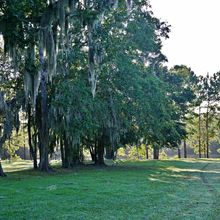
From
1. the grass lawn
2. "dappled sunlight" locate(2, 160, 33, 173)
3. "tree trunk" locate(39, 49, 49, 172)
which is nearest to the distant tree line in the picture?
"tree trunk" locate(39, 49, 49, 172)

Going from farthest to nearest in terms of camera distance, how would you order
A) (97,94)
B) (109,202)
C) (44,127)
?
(97,94) → (44,127) → (109,202)

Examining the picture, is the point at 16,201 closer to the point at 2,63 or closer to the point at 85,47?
the point at 2,63

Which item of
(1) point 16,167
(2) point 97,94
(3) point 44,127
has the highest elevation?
(2) point 97,94

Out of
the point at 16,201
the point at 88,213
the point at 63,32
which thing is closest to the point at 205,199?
the point at 88,213

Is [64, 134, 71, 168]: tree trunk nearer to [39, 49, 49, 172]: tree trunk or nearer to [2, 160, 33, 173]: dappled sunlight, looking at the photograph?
[39, 49, 49, 172]: tree trunk

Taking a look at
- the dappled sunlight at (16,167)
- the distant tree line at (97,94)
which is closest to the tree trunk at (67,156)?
the distant tree line at (97,94)

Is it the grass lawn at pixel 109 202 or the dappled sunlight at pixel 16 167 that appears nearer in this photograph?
the grass lawn at pixel 109 202

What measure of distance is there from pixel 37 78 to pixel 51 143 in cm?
1295

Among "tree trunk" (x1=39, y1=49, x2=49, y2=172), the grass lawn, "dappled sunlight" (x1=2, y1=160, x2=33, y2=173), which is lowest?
"dappled sunlight" (x1=2, y1=160, x2=33, y2=173)

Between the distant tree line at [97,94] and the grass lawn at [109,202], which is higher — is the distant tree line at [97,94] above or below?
above

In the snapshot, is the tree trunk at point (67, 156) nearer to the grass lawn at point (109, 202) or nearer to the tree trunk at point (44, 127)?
the tree trunk at point (44, 127)

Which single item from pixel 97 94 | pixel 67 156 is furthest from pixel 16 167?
pixel 97 94

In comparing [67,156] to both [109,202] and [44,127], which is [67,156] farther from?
[109,202]

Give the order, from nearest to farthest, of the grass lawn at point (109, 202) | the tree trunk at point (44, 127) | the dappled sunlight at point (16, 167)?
the grass lawn at point (109, 202)
the tree trunk at point (44, 127)
the dappled sunlight at point (16, 167)
